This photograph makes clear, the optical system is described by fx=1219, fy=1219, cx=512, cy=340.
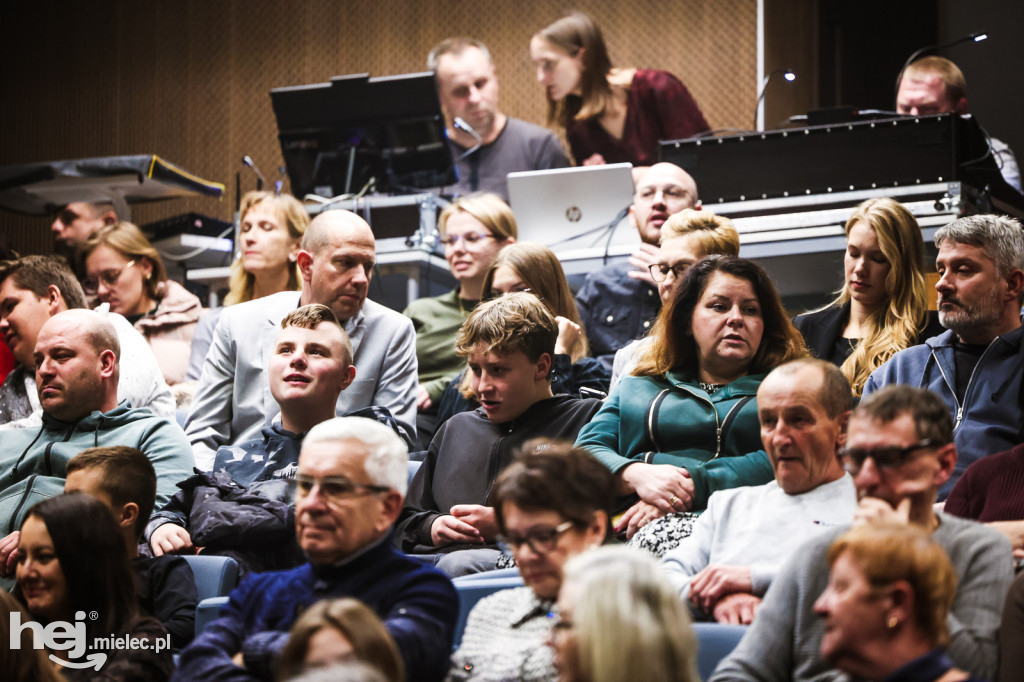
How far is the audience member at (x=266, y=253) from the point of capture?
14.0 ft

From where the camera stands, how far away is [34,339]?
12.3ft

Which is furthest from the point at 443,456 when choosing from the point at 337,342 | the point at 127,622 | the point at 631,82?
the point at 631,82

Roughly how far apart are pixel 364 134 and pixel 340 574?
2925 millimetres

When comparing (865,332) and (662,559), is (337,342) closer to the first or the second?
(662,559)

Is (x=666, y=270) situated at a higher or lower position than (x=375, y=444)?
higher

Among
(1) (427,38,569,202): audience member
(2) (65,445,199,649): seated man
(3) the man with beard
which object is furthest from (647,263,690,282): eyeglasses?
(1) (427,38,569,202): audience member

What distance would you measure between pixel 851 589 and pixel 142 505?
158cm

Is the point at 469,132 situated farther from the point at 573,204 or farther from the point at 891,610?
the point at 891,610

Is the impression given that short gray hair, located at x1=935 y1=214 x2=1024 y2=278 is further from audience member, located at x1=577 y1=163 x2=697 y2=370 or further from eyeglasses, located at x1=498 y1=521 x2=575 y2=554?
eyeglasses, located at x1=498 y1=521 x2=575 y2=554

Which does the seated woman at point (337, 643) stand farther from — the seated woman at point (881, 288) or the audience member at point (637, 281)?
the audience member at point (637, 281)

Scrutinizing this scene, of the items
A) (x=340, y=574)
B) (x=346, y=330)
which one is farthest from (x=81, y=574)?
(x=346, y=330)

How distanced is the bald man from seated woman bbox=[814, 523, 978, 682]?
6.31 feet

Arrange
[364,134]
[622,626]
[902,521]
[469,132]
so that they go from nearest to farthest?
1. [622,626]
2. [902,521]
3. [364,134]
4. [469,132]

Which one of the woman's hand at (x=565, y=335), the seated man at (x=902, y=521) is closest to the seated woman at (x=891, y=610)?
the seated man at (x=902, y=521)
